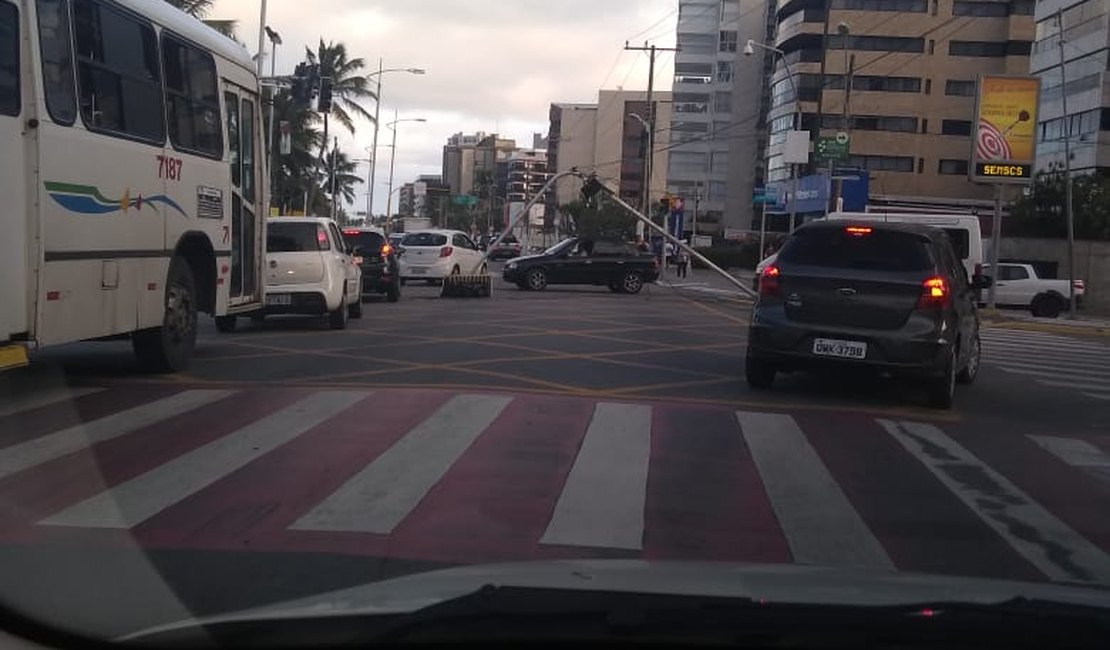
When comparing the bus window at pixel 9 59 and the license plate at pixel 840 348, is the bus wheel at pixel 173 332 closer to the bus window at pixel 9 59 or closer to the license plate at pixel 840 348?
the bus window at pixel 9 59

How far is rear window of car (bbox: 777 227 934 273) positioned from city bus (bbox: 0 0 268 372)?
5.81 m

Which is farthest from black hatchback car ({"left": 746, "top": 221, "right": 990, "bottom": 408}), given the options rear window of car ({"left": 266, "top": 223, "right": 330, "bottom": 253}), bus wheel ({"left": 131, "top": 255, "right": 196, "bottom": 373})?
rear window of car ({"left": 266, "top": 223, "right": 330, "bottom": 253})

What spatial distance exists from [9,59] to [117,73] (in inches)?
61.6

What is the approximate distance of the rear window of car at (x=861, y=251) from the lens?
408 inches

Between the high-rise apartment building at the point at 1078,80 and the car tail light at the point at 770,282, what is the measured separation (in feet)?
152

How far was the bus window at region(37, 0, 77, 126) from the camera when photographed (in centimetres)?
802

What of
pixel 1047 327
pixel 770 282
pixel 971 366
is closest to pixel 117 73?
pixel 770 282

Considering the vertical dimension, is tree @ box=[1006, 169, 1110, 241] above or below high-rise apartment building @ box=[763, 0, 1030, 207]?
below

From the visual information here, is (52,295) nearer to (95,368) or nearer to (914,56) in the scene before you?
(95,368)

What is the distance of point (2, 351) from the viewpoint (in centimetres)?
766

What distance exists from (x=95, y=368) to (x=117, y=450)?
4.19 m

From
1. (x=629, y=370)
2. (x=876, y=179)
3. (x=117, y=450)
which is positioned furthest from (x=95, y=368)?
(x=876, y=179)

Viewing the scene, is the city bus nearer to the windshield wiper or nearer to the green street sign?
the windshield wiper

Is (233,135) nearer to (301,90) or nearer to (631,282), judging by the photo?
(301,90)
